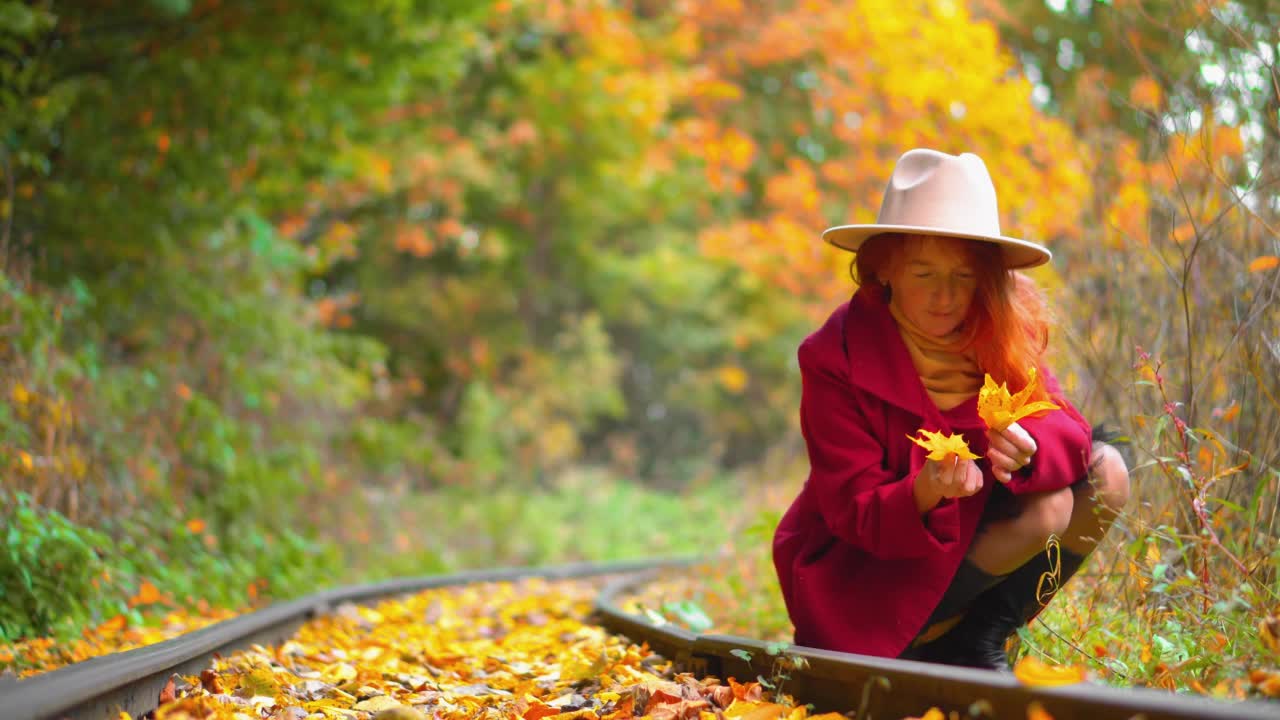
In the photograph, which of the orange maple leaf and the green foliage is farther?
the orange maple leaf

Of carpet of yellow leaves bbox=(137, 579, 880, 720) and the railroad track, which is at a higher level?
the railroad track

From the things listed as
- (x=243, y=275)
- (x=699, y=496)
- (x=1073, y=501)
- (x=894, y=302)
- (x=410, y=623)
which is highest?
(x=243, y=275)

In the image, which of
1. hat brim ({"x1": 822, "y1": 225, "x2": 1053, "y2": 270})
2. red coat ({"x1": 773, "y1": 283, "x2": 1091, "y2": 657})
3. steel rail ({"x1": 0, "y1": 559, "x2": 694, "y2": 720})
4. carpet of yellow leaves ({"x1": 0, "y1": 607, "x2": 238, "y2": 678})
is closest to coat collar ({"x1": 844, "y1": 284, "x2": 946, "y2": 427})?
red coat ({"x1": 773, "y1": 283, "x2": 1091, "y2": 657})

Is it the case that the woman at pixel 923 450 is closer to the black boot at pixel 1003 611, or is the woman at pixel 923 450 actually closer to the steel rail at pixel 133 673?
the black boot at pixel 1003 611

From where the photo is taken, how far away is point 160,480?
5.61 meters

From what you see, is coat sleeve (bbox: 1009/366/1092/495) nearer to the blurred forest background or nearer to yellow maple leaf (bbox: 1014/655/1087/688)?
the blurred forest background

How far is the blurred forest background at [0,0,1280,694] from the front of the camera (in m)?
3.12

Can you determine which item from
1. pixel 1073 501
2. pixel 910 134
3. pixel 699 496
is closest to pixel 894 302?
pixel 1073 501

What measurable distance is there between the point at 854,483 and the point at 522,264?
13.8 m

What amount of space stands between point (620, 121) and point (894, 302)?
11.0m

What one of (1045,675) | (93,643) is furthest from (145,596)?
(1045,675)

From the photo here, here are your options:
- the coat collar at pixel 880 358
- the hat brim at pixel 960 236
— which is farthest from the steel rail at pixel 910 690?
the hat brim at pixel 960 236

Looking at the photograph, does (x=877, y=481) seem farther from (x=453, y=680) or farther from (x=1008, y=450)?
(x=453, y=680)

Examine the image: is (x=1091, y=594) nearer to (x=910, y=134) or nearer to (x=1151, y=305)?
(x=1151, y=305)
